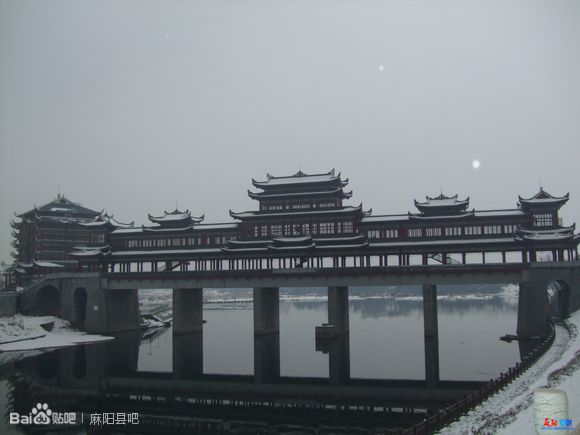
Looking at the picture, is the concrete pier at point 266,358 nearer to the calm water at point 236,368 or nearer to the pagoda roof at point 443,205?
the calm water at point 236,368

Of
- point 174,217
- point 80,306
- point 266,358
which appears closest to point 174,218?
point 174,217

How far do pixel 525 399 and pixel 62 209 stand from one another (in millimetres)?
97791

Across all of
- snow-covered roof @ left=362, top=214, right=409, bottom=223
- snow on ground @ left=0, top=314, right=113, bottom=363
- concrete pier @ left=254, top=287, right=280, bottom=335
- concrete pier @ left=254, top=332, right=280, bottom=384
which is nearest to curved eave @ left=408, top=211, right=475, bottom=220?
snow-covered roof @ left=362, top=214, right=409, bottom=223

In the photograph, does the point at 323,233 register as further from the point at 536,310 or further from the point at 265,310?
the point at 536,310

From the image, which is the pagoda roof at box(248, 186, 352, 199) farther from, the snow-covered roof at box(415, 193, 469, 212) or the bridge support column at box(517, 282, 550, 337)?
the bridge support column at box(517, 282, 550, 337)

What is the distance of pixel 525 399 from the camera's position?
2559 cm

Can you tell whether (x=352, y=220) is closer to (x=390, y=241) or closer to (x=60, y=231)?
(x=390, y=241)

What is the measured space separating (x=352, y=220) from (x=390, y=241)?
5.96m

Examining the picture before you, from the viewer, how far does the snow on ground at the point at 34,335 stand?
61.5 metres

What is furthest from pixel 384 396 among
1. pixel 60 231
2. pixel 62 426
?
pixel 60 231

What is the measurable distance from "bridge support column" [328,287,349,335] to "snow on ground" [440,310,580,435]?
2911 cm

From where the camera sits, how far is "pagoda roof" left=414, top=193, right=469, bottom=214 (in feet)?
227

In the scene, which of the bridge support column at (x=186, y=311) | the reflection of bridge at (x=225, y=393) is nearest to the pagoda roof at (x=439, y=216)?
the reflection of bridge at (x=225, y=393)

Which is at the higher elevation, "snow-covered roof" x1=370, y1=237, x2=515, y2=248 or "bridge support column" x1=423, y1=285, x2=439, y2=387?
"snow-covered roof" x1=370, y1=237, x2=515, y2=248
